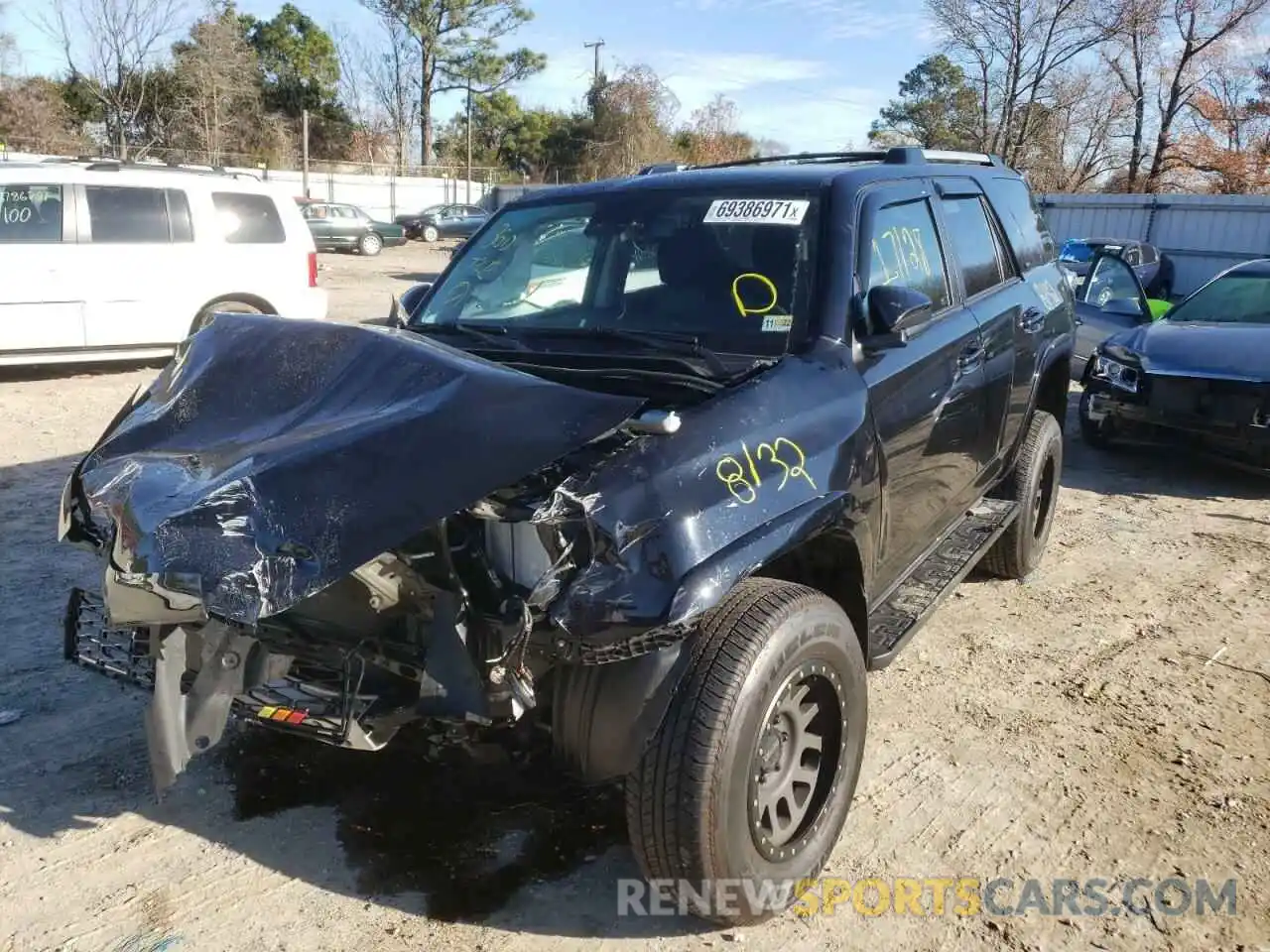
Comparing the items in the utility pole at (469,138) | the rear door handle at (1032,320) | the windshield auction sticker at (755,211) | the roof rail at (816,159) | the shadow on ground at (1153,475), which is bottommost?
the shadow on ground at (1153,475)

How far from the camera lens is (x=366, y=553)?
2248mm

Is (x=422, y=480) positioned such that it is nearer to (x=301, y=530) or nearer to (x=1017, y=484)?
(x=301, y=530)

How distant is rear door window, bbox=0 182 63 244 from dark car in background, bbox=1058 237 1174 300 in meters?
12.1

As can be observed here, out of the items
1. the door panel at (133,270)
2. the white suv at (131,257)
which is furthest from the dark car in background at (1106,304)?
the door panel at (133,270)

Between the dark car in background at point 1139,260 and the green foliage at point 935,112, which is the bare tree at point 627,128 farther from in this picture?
the dark car in background at point 1139,260

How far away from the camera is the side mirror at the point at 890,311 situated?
3.11m

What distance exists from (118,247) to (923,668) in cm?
863

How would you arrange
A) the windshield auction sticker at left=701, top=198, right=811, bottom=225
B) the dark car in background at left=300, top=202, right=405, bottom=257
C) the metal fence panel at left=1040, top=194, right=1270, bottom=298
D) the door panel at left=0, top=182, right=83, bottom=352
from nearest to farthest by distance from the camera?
the windshield auction sticker at left=701, top=198, right=811, bottom=225
the door panel at left=0, top=182, right=83, bottom=352
the metal fence panel at left=1040, top=194, right=1270, bottom=298
the dark car in background at left=300, top=202, right=405, bottom=257

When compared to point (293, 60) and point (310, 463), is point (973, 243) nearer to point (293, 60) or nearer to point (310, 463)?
point (310, 463)

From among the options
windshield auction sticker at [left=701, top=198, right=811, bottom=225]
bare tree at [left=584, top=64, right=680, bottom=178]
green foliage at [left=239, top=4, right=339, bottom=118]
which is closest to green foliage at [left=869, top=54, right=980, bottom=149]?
bare tree at [left=584, top=64, right=680, bottom=178]

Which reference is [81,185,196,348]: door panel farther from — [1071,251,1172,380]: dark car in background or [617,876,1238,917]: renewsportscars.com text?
[617,876,1238,917]: renewsportscars.com text

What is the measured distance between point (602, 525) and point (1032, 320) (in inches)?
131

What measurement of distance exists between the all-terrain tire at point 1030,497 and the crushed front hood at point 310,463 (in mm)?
3095

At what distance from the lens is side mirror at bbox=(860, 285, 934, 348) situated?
3.11 m
